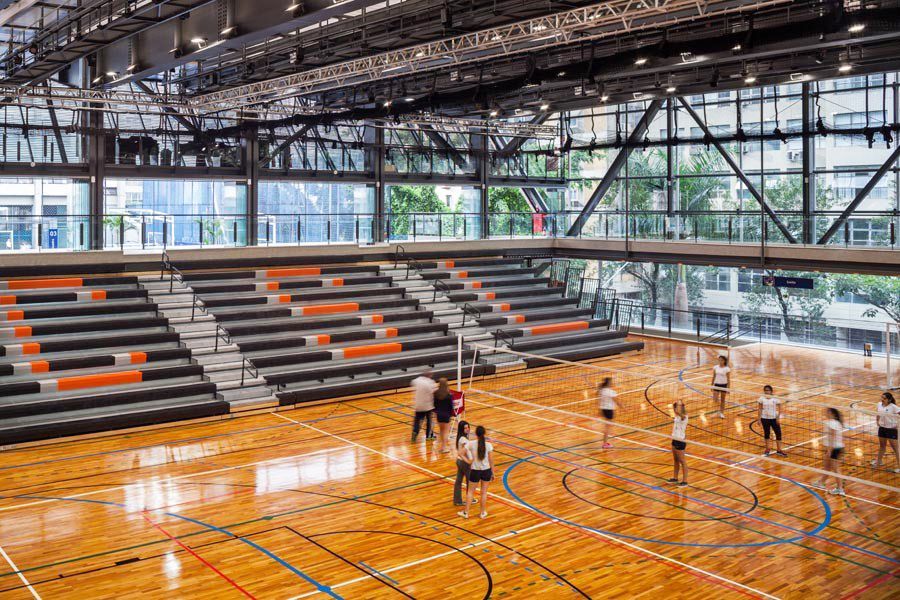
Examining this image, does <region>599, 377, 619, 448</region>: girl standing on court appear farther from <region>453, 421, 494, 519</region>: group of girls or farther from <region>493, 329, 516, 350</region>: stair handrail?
<region>493, 329, 516, 350</region>: stair handrail

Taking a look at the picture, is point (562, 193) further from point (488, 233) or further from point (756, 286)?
point (756, 286)

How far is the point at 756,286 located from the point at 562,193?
10896mm

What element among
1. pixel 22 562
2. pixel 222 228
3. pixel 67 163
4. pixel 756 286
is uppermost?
pixel 67 163

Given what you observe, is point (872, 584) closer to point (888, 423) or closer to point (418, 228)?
point (888, 423)

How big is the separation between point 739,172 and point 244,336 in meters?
18.8

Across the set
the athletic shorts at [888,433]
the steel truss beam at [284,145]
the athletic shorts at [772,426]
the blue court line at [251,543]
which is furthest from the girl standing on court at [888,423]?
the steel truss beam at [284,145]

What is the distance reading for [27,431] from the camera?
630 inches

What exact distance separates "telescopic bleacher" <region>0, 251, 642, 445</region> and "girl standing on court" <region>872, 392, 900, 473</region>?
9.90m

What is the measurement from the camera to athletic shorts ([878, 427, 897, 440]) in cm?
1407

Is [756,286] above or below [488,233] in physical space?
below

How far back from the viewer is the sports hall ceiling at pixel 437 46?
1490cm

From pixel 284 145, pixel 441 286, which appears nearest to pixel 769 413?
pixel 441 286

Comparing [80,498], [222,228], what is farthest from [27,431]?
[222,228]

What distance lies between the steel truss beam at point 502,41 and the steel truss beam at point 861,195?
1176 cm
